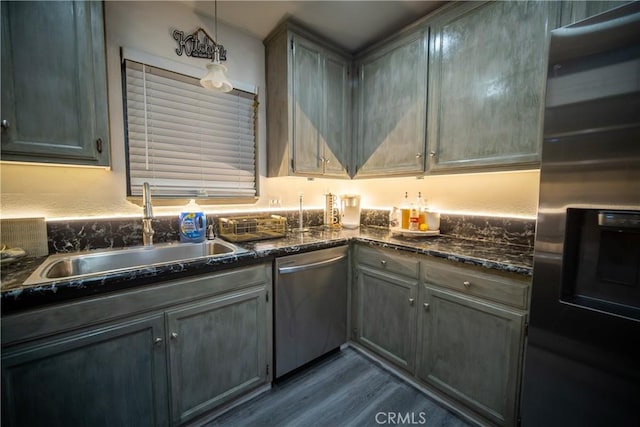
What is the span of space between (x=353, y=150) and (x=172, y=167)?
1.43 meters

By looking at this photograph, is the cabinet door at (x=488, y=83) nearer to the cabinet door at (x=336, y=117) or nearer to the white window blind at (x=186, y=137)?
the cabinet door at (x=336, y=117)

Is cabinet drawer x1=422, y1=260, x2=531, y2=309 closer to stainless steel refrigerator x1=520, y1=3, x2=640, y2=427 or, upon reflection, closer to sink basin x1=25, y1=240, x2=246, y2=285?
stainless steel refrigerator x1=520, y1=3, x2=640, y2=427

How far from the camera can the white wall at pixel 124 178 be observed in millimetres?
1328

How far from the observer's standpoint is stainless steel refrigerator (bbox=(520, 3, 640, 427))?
0.82 m

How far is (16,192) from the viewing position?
1.28 metres

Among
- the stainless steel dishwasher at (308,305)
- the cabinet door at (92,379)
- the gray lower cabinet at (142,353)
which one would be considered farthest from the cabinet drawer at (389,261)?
the cabinet door at (92,379)

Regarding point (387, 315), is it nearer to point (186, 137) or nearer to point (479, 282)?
point (479, 282)

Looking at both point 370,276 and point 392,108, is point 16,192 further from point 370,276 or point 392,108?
point 392,108

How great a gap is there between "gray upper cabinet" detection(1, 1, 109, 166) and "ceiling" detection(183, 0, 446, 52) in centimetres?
77

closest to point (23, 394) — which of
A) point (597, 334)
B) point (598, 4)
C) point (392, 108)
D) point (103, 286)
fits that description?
point (103, 286)

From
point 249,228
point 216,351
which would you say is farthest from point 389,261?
point 216,351

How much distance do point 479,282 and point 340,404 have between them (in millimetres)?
1057

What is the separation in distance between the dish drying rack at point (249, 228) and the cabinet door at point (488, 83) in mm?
1191

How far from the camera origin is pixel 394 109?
1919 millimetres
